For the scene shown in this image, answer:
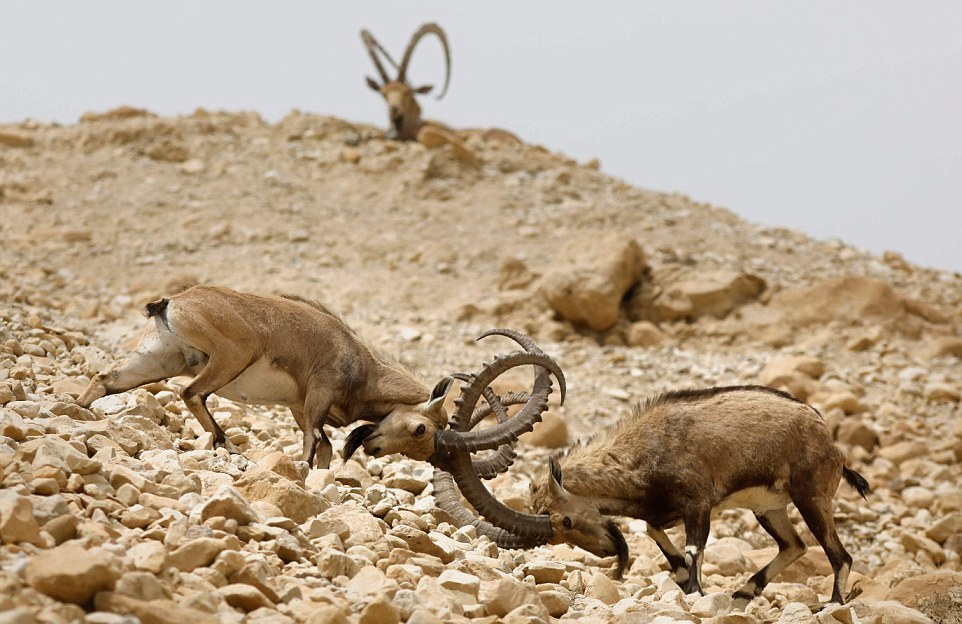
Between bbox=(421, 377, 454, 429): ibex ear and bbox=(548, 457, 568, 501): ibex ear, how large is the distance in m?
1.05

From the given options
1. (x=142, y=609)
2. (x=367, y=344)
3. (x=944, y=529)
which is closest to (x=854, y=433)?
(x=944, y=529)

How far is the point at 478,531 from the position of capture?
23.9 ft

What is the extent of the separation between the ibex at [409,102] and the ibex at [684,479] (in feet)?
55.4

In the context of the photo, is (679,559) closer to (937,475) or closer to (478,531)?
(478,531)

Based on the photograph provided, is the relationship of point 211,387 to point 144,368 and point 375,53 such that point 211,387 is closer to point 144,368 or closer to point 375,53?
point 144,368

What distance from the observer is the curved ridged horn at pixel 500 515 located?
7.36m

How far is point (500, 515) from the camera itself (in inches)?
291

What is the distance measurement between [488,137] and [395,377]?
19756 millimetres

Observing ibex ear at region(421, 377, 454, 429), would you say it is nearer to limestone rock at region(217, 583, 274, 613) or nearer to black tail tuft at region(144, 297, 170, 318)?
black tail tuft at region(144, 297, 170, 318)

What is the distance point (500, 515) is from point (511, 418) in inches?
32.0

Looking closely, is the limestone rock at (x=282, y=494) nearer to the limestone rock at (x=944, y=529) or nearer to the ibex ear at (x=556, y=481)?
the ibex ear at (x=556, y=481)

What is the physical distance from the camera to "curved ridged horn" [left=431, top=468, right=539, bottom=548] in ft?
23.9

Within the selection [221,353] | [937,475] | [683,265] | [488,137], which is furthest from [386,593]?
[488,137]

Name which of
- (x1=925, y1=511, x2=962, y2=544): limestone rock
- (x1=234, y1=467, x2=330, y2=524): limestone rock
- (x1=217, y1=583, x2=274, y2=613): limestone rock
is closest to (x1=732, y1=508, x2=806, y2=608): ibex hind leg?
(x1=925, y1=511, x2=962, y2=544): limestone rock
